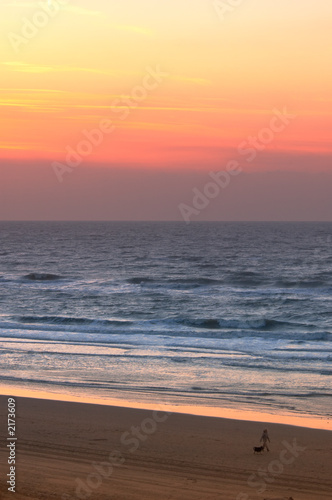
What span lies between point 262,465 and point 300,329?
66.0ft

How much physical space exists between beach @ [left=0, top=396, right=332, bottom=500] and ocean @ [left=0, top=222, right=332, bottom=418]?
216cm

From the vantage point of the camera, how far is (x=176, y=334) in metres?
30.9

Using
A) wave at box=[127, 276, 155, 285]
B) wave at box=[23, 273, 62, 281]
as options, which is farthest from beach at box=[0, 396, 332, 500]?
wave at box=[23, 273, 62, 281]

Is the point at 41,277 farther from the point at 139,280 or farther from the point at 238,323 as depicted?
the point at 238,323

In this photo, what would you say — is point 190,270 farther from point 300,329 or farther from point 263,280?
point 300,329

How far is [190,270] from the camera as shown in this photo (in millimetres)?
66875

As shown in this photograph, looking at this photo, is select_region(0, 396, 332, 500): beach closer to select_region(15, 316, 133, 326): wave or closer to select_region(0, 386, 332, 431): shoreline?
select_region(0, 386, 332, 431): shoreline

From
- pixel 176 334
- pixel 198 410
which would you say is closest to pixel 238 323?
pixel 176 334

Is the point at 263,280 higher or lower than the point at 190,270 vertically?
lower

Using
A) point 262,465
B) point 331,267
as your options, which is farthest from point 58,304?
point 331,267

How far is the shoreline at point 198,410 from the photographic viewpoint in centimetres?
1594

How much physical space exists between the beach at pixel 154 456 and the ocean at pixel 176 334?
2160 mm

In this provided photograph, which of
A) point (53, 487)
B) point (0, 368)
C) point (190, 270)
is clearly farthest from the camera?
point (190, 270)

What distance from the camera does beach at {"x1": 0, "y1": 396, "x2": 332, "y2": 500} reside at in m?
11.2
